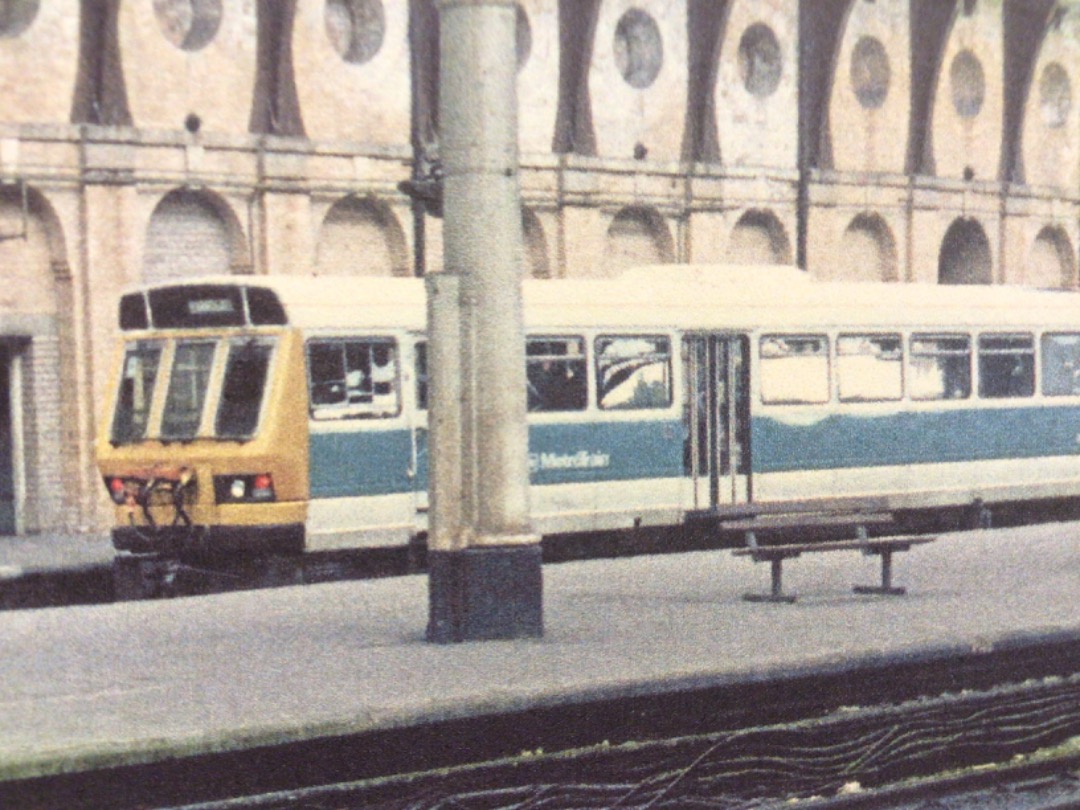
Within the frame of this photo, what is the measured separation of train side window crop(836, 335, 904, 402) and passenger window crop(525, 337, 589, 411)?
334 cm

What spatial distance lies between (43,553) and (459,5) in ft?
38.3

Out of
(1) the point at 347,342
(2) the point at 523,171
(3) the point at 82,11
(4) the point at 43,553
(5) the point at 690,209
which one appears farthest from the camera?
(5) the point at 690,209

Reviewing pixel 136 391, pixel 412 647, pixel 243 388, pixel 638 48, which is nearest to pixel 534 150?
pixel 638 48

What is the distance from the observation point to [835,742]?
39.6ft

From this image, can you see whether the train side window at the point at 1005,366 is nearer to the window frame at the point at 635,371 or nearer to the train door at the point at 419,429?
the window frame at the point at 635,371

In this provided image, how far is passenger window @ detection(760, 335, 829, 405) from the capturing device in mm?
23281

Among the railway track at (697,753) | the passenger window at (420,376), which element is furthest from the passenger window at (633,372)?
the railway track at (697,753)

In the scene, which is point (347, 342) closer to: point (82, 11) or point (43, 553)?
point (43, 553)

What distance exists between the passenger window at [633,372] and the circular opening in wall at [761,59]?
1336 cm

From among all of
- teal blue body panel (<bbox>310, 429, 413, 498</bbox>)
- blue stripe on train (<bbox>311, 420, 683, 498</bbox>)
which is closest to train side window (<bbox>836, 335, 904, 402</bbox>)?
blue stripe on train (<bbox>311, 420, 683, 498</bbox>)

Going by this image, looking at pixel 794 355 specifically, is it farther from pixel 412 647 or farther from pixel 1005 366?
pixel 412 647

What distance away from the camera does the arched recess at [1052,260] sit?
132 feet

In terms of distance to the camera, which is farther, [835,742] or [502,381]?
[502,381]

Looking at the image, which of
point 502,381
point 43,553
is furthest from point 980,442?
point 502,381
